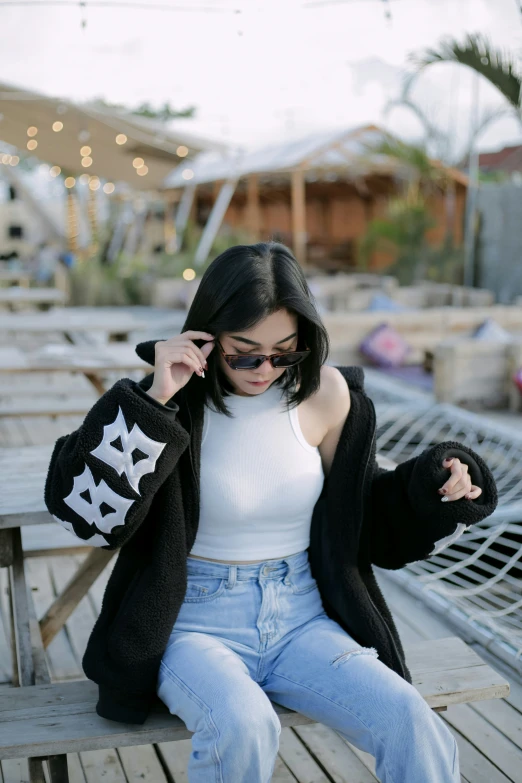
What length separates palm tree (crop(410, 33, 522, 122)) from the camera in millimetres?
5383

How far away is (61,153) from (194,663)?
44.2 feet

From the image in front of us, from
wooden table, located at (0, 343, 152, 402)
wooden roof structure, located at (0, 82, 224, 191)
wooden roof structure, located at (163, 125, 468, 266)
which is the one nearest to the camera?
wooden table, located at (0, 343, 152, 402)

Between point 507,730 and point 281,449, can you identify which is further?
point 507,730

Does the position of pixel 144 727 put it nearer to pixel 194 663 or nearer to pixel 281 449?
pixel 194 663

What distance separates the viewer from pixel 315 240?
21.3 metres

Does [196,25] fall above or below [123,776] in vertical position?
above

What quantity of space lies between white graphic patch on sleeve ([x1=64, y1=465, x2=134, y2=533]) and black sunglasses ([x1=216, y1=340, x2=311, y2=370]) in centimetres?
31

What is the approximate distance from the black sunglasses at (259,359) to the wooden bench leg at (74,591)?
0.69 metres

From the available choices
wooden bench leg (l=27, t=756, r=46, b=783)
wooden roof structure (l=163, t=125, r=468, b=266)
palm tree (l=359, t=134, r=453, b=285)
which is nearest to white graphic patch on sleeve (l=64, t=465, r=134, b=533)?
wooden bench leg (l=27, t=756, r=46, b=783)

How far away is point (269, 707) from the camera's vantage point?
4.70 feet

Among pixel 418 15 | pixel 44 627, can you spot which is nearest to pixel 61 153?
pixel 418 15

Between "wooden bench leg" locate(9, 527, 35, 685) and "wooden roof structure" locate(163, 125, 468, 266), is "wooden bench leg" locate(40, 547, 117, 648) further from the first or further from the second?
"wooden roof structure" locate(163, 125, 468, 266)

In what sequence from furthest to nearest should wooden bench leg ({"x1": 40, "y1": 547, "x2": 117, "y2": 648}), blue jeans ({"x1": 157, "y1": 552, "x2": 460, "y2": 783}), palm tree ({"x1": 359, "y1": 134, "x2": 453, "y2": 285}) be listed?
palm tree ({"x1": 359, "y1": 134, "x2": 453, "y2": 285}) < wooden bench leg ({"x1": 40, "y1": 547, "x2": 117, "y2": 648}) < blue jeans ({"x1": 157, "y1": 552, "x2": 460, "y2": 783})

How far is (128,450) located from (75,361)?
2942mm
